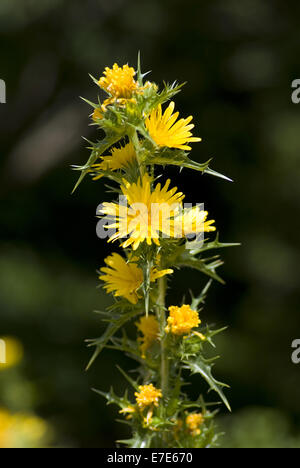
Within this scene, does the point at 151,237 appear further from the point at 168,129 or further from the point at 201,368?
the point at 201,368

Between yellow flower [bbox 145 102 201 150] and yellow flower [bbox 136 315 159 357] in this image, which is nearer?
yellow flower [bbox 145 102 201 150]

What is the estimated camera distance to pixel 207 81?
6.11 meters

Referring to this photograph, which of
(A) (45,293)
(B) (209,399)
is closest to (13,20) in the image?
(A) (45,293)

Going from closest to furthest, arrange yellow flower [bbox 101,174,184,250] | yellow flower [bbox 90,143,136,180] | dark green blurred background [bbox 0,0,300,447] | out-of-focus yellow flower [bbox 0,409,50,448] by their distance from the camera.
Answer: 1. yellow flower [bbox 101,174,184,250]
2. yellow flower [bbox 90,143,136,180]
3. out-of-focus yellow flower [bbox 0,409,50,448]
4. dark green blurred background [bbox 0,0,300,447]

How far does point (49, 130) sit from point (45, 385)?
2.81 metres

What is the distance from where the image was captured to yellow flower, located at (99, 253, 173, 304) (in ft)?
4.23

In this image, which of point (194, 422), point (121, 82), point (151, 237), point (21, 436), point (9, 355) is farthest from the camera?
point (9, 355)

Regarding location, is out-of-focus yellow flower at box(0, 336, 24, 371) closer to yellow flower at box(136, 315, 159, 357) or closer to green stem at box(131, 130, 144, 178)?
yellow flower at box(136, 315, 159, 357)

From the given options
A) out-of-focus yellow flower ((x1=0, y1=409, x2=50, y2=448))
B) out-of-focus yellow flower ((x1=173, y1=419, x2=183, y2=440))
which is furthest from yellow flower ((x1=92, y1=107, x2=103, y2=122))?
out-of-focus yellow flower ((x1=0, y1=409, x2=50, y2=448))

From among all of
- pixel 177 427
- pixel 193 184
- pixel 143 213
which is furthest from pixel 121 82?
pixel 193 184

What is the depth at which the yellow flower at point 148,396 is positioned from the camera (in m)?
1.27

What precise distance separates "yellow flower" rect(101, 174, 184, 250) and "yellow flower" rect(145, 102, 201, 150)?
3.5 inches

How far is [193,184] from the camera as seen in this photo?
608 centimetres

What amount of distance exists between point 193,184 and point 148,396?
193 inches
